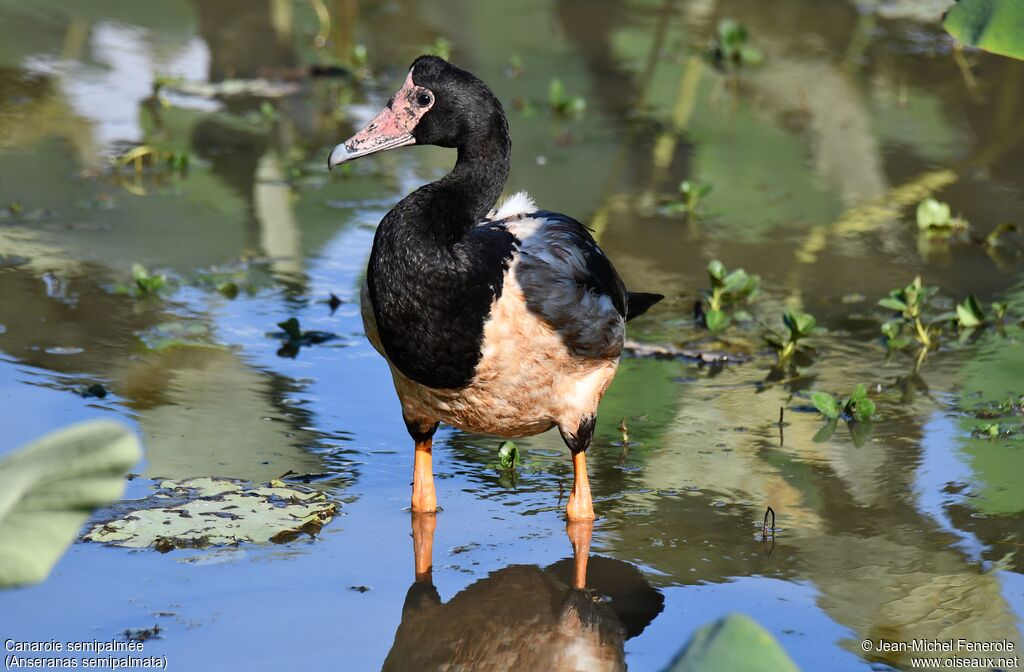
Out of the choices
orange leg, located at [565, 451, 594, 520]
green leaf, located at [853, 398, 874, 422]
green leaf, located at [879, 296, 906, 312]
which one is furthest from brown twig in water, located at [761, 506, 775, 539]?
green leaf, located at [879, 296, 906, 312]

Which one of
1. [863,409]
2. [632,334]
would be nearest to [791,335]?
[863,409]

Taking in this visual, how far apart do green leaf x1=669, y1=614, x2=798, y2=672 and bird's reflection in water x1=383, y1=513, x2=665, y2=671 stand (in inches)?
66.2

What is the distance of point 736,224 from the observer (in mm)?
8438

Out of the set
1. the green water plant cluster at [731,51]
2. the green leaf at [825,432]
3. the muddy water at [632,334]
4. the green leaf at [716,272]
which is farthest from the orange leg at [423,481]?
the green water plant cluster at [731,51]

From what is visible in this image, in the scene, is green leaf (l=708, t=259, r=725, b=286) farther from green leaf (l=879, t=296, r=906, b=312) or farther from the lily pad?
the lily pad

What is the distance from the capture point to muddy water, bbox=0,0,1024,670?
423cm

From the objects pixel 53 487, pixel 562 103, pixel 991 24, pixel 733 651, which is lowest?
pixel 562 103

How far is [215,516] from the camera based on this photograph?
15.0 ft

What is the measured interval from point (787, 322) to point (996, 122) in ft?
16.3

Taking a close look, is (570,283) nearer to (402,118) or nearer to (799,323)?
(402,118)

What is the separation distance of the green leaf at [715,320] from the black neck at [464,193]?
2046 mm

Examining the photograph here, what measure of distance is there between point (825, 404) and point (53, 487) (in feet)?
13.4

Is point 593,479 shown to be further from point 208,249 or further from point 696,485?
point 208,249

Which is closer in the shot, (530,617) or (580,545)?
(530,617)
